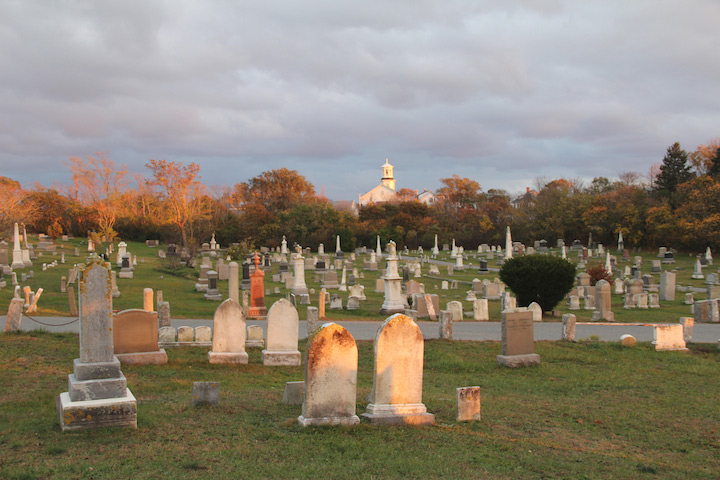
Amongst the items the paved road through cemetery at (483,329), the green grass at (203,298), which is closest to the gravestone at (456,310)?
the paved road through cemetery at (483,329)

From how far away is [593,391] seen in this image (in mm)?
10609

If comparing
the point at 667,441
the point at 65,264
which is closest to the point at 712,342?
the point at 667,441

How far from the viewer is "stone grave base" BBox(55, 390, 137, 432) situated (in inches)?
255

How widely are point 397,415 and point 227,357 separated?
550 centimetres

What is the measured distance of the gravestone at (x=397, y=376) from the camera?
24.6 ft

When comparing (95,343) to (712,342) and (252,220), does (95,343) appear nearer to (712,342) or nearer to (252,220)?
(712,342)

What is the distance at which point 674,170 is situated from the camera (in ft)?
200

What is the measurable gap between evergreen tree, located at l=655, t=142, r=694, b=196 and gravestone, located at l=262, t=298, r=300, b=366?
190 feet

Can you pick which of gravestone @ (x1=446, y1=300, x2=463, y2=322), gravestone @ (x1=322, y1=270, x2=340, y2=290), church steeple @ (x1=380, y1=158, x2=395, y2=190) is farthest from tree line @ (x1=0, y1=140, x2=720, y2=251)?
church steeple @ (x1=380, y1=158, x2=395, y2=190)

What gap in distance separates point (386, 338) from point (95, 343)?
3.55m

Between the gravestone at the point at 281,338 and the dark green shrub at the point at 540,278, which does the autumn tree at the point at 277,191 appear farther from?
the gravestone at the point at 281,338

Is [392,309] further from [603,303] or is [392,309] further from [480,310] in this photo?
[603,303]

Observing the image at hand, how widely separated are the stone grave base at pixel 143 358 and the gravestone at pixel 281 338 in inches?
79.6

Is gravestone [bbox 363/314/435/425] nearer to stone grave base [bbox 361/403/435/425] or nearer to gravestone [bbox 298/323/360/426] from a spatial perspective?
stone grave base [bbox 361/403/435/425]
